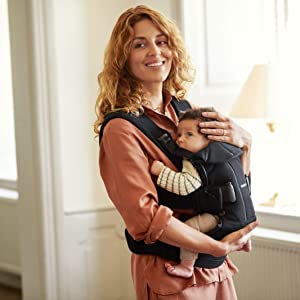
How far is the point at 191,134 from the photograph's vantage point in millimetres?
1648

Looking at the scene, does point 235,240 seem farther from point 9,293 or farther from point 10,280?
point 10,280

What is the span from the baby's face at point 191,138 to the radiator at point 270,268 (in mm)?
1106

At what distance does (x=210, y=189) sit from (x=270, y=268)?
1197 mm

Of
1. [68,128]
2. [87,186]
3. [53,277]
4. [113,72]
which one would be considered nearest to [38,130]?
[68,128]

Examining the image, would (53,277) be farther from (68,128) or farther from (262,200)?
(262,200)

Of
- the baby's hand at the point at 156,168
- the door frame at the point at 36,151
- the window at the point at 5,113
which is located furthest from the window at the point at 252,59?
the window at the point at 5,113

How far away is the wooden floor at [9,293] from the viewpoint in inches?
159

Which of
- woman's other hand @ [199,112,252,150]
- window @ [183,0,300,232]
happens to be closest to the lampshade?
window @ [183,0,300,232]

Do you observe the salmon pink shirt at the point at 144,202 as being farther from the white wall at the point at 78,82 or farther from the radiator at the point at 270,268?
the white wall at the point at 78,82

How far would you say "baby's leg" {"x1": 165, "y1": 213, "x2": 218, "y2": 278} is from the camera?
5.37 feet

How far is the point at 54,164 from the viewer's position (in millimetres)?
3020

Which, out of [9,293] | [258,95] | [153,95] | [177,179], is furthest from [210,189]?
[9,293]

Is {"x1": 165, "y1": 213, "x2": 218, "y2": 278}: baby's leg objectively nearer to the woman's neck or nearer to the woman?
the woman

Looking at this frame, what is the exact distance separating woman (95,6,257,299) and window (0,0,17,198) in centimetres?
276
